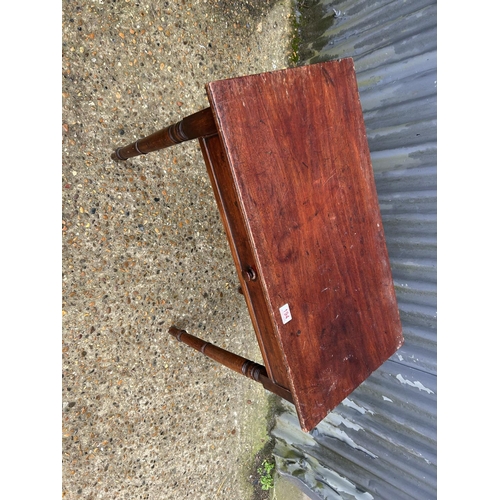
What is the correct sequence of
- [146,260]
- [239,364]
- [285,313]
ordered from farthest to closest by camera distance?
[146,260] → [239,364] → [285,313]

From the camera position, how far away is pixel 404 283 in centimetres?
163

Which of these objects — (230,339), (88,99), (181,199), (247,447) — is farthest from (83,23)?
(247,447)

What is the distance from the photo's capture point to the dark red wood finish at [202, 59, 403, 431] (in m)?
0.87

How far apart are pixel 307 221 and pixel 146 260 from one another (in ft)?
2.83

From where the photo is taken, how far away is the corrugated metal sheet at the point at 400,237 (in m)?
1.56

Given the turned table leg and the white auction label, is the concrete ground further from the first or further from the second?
the white auction label

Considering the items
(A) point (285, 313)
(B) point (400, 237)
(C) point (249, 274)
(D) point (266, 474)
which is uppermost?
(C) point (249, 274)

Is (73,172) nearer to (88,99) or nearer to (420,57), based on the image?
(88,99)

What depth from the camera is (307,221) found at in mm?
1016

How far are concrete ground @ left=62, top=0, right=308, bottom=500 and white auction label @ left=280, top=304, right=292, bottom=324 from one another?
0.85m

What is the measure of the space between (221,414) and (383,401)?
2.72ft

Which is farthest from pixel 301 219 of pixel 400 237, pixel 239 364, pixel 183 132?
pixel 400 237

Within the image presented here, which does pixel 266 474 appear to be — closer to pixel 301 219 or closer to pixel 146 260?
pixel 146 260

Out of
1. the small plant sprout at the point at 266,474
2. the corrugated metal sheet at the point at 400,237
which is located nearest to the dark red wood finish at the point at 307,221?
the corrugated metal sheet at the point at 400,237
